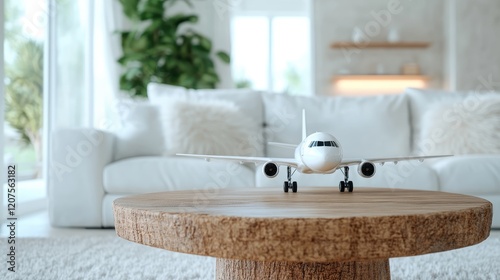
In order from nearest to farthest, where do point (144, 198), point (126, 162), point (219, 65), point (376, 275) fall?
point (376, 275) → point (144, 198) → point (126, 162) → point (219, 65)

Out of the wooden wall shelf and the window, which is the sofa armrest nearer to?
the wooden wall shelf

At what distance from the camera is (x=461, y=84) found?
5727mm

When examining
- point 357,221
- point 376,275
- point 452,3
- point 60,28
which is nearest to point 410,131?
point 376,275

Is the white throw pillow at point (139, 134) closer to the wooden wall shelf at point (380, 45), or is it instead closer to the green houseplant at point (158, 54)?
the green houseplant at point (158, 54)

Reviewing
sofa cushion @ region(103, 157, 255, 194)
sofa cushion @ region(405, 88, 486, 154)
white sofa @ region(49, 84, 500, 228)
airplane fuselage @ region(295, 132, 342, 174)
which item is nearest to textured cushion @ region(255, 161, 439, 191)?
white sofa @ region(49, 84, 500, 228)

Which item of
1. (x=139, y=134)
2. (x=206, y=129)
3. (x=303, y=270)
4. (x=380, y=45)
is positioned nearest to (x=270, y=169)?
(x=303, y=270)

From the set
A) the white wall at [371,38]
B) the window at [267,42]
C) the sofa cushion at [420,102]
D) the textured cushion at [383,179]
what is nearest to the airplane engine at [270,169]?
the textured cushion at [383,179]

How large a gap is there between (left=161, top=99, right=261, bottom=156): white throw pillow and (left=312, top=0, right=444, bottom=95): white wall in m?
3.23

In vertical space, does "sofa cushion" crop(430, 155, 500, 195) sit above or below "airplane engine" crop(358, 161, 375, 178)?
below

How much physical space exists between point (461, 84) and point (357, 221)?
5.36 meters

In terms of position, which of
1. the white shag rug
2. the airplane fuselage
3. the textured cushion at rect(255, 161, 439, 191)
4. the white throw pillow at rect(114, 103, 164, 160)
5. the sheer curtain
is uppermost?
the sheer curtain

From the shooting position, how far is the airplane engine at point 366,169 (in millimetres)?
1493

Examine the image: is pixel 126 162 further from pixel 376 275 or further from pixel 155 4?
pixel 155 4

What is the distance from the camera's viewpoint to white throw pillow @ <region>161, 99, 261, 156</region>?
9.10 ft
